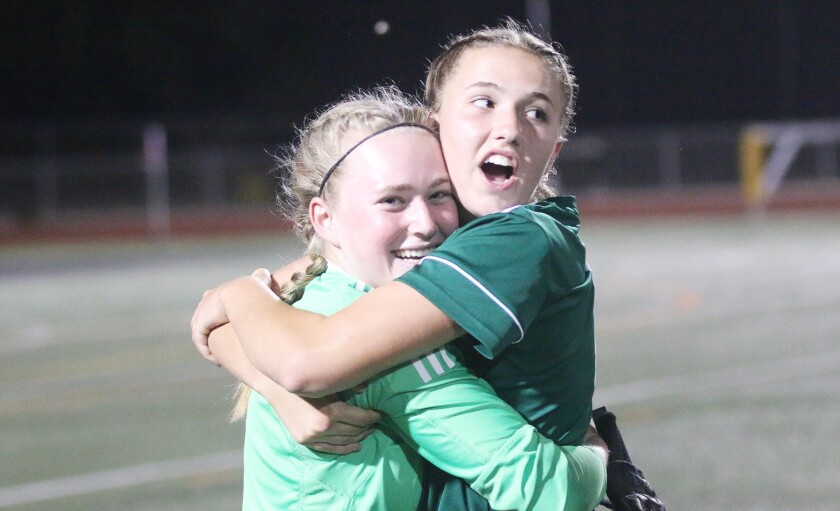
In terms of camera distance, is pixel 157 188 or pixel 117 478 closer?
pixel 117 478

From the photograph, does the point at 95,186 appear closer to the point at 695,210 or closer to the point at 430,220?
the point at 695,210

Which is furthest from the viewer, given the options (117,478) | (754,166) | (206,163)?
(206,163)

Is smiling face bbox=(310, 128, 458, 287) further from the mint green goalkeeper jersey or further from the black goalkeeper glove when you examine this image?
the black goalkeeper glove

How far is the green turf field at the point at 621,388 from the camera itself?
18.2ft

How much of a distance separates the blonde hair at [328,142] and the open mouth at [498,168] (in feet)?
0.45

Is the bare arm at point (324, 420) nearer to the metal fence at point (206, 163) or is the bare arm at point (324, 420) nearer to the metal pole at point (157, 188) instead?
the metal fence at point (206, 163)

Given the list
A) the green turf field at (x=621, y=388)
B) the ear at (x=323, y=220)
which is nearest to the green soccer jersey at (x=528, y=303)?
the ear at (x=323, y=220)

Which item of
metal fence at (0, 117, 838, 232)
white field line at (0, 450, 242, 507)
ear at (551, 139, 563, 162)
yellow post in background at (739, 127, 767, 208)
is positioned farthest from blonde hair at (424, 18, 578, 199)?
metal fence at (0, 117, 838, 232)

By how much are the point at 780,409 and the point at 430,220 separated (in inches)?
197

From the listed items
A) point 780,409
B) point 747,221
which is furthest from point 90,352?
point 747,221

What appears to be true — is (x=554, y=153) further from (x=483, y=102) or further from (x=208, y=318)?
(x=208, y=318)

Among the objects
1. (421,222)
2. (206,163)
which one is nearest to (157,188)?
(206,163)

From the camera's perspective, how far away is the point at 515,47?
2387 millimetres

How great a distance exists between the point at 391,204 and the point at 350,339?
323 mm
